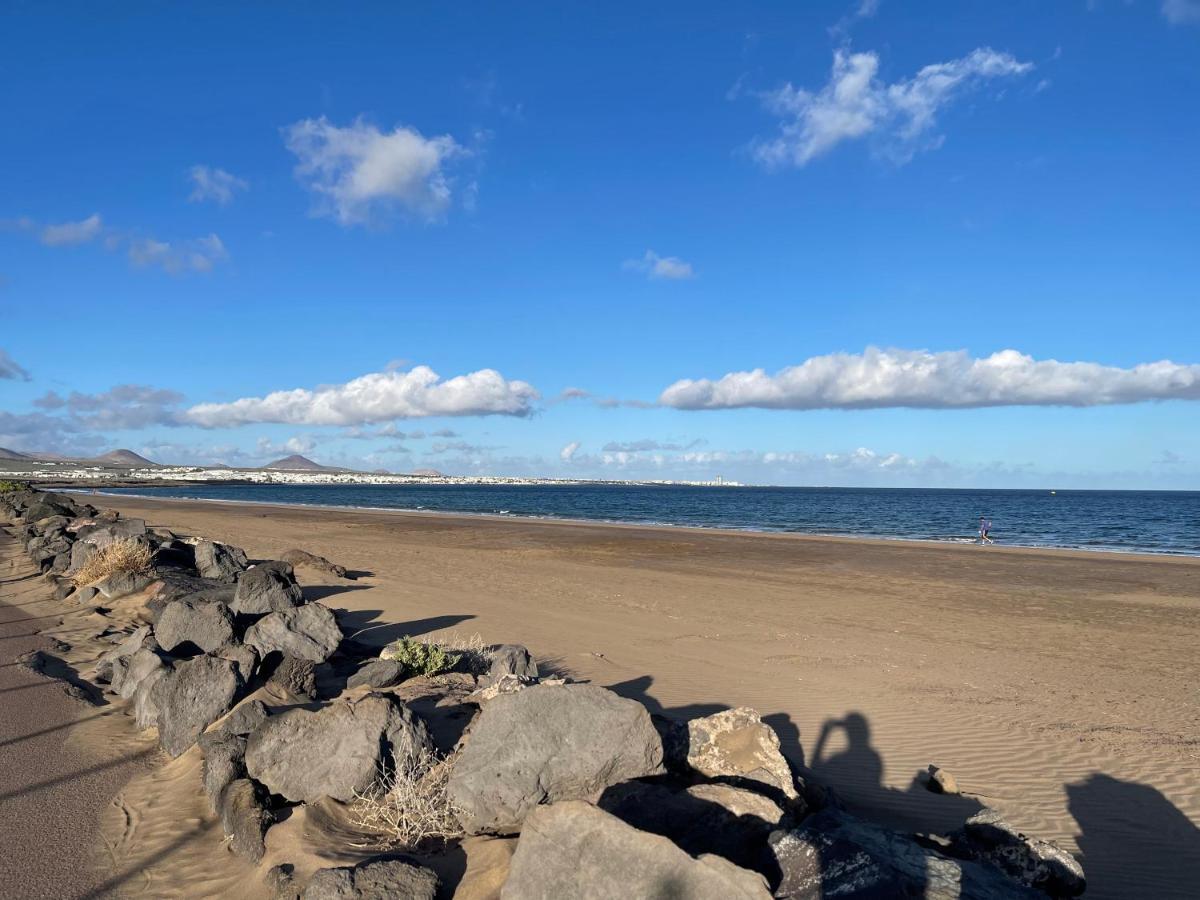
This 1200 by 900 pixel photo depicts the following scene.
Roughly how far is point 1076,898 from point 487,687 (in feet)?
16.3

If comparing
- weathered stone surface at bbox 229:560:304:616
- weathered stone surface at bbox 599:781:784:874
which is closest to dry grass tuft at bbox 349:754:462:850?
weathered stone surface at bbox 599:781:784:874

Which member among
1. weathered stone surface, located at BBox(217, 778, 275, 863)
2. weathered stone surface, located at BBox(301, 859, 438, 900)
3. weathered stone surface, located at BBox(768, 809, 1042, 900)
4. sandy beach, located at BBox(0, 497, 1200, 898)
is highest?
weathered stone surface, located at BBox(768, 809, 1042, 900)

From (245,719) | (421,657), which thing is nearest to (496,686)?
(421,657)

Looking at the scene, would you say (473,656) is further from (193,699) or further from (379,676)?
(193,699)

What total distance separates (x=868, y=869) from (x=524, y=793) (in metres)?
2.15

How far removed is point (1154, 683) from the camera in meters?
10.7

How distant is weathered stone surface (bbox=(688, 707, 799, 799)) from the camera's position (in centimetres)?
500

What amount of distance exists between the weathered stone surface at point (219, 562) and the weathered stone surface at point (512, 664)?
7.63 meters

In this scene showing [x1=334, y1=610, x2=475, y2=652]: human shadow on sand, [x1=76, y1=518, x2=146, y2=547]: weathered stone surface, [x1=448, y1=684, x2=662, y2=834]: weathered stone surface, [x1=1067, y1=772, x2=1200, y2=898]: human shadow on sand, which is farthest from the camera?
[x1=76, y1=518, x2=146, y2=547]: weathered stone surface

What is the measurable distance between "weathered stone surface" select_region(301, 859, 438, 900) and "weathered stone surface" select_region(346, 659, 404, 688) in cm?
388

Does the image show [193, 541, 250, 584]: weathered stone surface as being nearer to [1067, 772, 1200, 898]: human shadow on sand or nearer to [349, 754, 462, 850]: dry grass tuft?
[349, 754, 462, 850]: dry grass tuft

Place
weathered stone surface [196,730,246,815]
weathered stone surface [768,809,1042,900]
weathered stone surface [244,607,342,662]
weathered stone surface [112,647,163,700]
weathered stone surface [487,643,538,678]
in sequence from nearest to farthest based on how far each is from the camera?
weathered stone surface [768,809,1042,900], weathered stone surface [196,730,246,815], weathered stone surface [112,647,163,700], weathered stone surface [487,643,538,678], weathered stone surface [244,607,342,662]

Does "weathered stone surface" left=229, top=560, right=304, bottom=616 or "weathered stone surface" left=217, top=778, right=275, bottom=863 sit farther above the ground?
"weathered stone surface" left=229, top=560, right=304, bottom=616

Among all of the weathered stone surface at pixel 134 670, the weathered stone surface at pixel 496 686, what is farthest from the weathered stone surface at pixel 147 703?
the weathered stone surface at pixel 496 686
